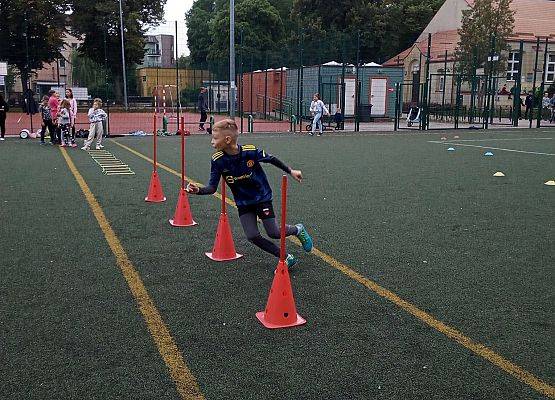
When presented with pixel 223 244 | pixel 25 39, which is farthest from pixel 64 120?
pixel 223 244

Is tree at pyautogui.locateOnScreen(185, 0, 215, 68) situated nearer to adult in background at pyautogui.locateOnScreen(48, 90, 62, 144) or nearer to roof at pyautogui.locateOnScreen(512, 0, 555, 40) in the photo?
roof at pyautogui.locateOnScreen(512, 0, 555, 40)

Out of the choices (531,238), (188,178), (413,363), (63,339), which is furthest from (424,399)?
(188,178)

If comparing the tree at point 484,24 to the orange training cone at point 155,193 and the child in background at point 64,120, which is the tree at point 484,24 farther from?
the orange training cone at point 155,193

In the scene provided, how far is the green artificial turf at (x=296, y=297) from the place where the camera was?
3.68 meters

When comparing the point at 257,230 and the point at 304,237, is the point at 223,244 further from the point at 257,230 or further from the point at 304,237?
the point at 304,237

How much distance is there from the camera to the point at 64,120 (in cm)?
1858

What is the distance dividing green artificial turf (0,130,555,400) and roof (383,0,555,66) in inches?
1818

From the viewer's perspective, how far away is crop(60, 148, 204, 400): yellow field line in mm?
3596

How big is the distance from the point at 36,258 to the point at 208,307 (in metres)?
2.40

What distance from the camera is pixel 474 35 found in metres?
40.8

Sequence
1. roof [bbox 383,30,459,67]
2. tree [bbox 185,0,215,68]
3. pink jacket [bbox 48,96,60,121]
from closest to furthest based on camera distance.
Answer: pink jacket [bbox 48,96,60,121] < roof [bbox 383,30,459,67] < tree [bbox 185,0,215,68]

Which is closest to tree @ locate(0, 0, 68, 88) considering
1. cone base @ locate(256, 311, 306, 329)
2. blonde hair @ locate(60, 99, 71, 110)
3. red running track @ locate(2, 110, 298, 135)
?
red running track @ locate(2, 110, 298, 135)

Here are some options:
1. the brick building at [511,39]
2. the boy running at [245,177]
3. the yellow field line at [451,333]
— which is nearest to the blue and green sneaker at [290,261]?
the boy running at [245,177]

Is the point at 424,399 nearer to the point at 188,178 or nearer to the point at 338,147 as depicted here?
the point at 188,178
